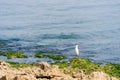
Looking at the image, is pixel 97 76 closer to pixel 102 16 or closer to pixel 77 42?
pixel 77 42

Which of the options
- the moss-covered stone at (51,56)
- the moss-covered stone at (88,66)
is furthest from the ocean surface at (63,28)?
the moss-covered stone at (88,66)

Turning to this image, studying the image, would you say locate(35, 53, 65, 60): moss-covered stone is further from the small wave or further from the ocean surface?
the small wave

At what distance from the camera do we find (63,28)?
169 feet

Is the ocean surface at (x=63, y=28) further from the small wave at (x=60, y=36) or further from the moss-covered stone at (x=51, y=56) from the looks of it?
the moss-covered stone at (x=51, y=56)

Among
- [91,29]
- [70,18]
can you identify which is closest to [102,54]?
[91,29]

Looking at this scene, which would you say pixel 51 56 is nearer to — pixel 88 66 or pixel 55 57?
pixel 55 57

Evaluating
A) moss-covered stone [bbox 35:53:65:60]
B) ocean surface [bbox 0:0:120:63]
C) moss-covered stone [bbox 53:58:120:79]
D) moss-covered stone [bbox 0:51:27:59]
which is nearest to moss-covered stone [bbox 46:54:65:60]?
moss-covered stone [bbox 35:53:65:60]

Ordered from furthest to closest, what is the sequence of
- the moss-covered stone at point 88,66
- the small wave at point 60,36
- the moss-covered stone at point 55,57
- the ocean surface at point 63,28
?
the small wave at point 60,36 → the ocean surface at point 63,28 → the moss-covered stone at point 55,57 → the moss-covered stone at point 88,66

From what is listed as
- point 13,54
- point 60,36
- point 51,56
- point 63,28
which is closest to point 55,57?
point 51,56

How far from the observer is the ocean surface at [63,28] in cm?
3849

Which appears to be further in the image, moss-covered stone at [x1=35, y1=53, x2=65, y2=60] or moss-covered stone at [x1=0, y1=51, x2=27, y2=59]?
moss-covered stone at [x1=0, y1=51, x2=27, y2=59]

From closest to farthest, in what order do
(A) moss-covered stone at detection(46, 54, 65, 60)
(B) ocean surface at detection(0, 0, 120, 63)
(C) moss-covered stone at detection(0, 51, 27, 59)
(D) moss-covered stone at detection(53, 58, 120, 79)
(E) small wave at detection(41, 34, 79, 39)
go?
1. (D) moss-covered stone at detection(53, 58, 120, 79)
2. (A) moss-covered stone at detection(46, 54, 65, 60)
3. (C) moss-covered stone at detection(0, 51, 27, 59)
4. (B) ocean surface at detection(0, 0, 120, 63)
5. (E) small wave at detection(41, 34, 79, 39)

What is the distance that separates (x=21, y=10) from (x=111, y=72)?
1682 inches

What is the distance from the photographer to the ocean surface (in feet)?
126
